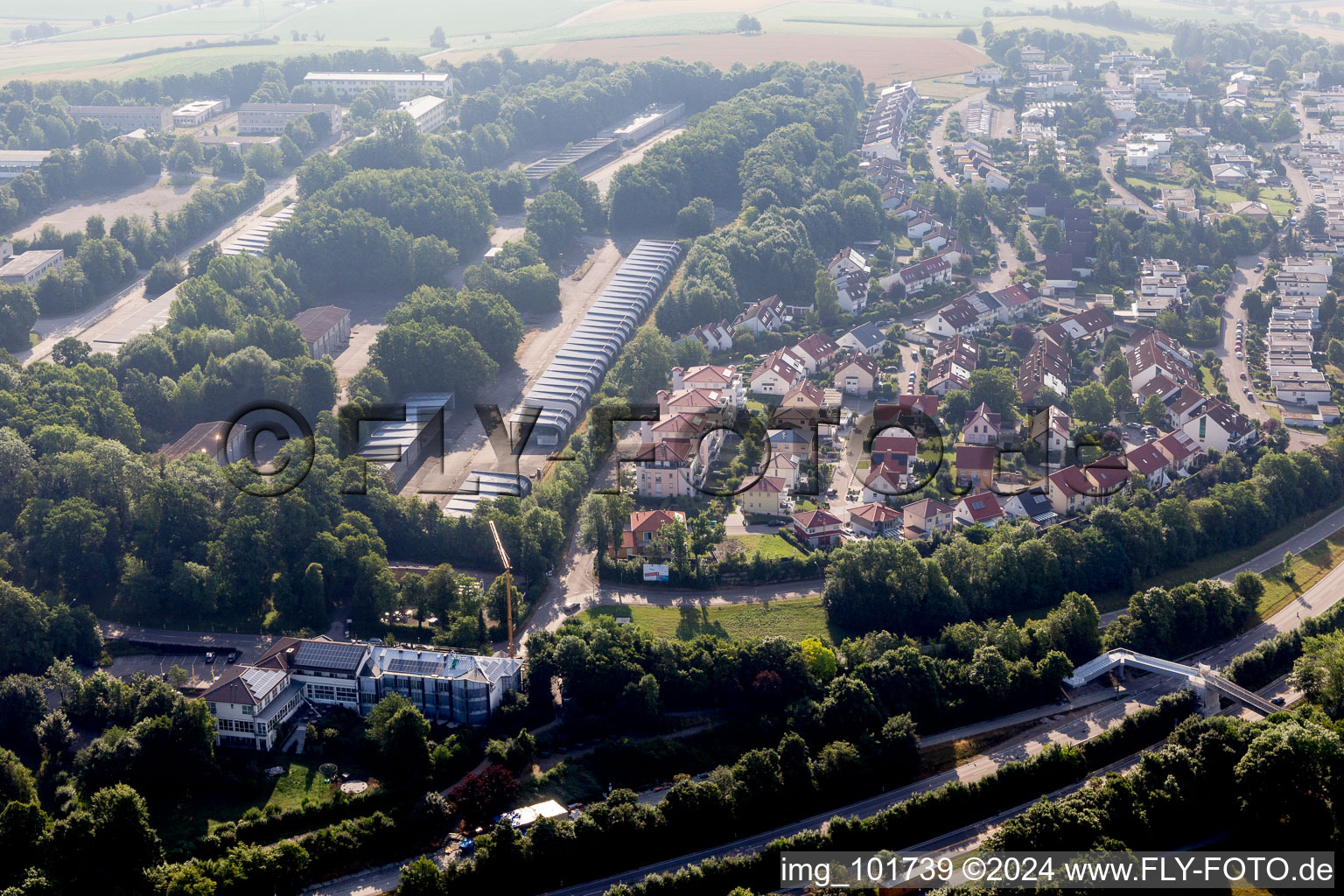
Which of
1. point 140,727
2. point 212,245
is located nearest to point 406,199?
point 212,245

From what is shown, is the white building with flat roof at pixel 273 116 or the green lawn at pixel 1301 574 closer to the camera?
the green lawn at pixel 1301 574

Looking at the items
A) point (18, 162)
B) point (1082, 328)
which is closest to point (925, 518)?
point (1082, 328)

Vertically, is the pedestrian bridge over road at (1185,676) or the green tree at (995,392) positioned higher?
the green tree at (995,392)

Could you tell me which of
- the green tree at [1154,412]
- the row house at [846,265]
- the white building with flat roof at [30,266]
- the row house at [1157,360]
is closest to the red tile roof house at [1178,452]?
the green tree at [1154,412]

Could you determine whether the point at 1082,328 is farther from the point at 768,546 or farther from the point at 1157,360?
the point at 768,546

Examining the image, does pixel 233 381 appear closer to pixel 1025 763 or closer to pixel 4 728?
pixel 4 728

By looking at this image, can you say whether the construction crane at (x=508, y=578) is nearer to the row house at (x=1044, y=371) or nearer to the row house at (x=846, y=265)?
the row house at (x=1044, y=371)
